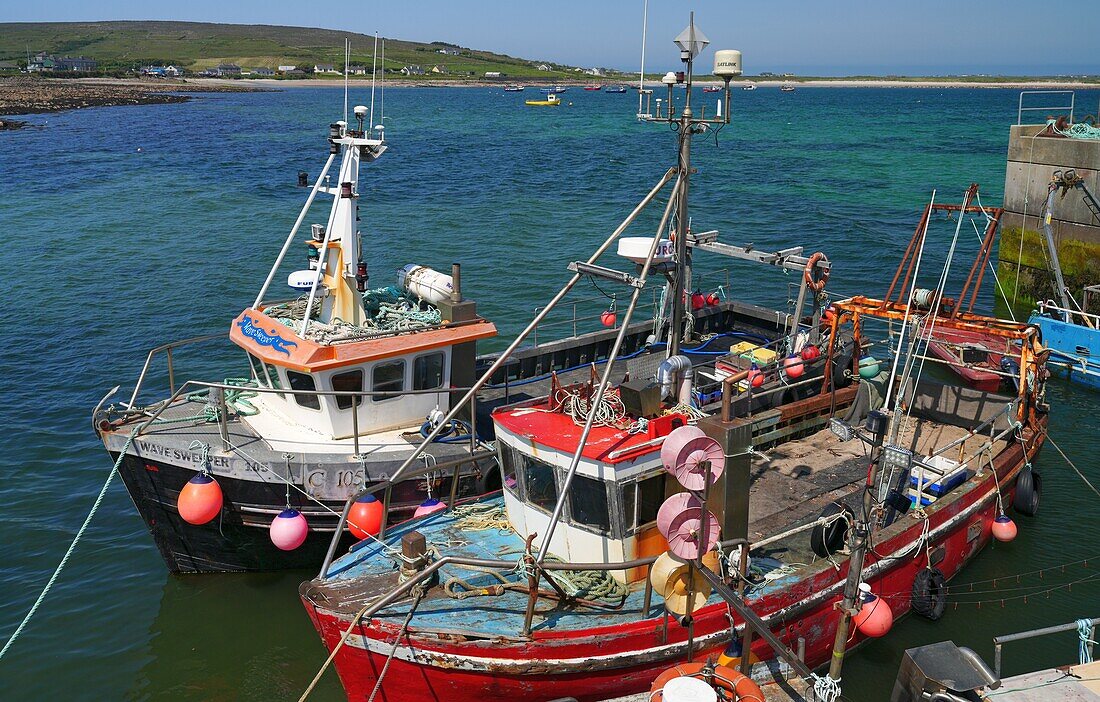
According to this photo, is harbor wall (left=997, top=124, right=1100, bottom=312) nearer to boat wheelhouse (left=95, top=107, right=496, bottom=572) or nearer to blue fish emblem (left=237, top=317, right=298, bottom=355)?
boat wheelhouse (left=95, top=107, right=496, bottom=572)

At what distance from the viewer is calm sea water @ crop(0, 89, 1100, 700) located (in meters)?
14.4

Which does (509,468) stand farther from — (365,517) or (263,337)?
(263,337)

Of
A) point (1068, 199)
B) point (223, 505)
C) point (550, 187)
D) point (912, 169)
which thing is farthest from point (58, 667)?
point (912, 169)

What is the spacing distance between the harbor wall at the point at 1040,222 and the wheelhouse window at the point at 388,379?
868 inches

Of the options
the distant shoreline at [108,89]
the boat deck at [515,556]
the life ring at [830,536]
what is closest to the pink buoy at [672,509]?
the boat deck at [515,556]

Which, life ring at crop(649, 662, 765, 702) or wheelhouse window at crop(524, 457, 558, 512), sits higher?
wheelhouse window at crop(524, 457, 558, 512)

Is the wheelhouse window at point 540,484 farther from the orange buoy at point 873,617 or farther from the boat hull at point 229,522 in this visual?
the orange buoy at point 873,617

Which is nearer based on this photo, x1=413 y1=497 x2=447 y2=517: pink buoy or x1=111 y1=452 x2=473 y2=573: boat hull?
x1=413 y1=497 x2=447 y2=517: pink buoy

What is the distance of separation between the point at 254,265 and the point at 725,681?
3112 cm

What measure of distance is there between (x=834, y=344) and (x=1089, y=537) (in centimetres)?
599

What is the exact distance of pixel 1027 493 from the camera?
16.5 metres

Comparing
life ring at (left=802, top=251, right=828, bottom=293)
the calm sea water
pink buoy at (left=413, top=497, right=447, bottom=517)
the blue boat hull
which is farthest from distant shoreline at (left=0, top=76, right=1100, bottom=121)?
pink buoy at (left=413, top=497, right=447, bottom=517)

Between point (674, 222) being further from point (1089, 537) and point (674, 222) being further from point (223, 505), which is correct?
point (1089, 537)

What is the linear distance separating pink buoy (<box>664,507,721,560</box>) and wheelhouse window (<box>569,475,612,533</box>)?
1.51 m
